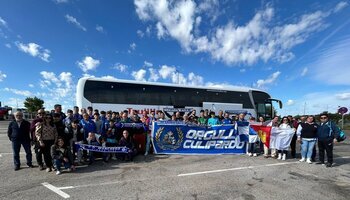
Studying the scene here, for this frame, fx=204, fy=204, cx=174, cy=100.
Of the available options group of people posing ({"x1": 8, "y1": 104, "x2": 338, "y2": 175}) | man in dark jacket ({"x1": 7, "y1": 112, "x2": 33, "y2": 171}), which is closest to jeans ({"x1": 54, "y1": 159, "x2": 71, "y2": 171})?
group of people posing ({"x1": 8, "y1": 104, "x2": 338, "y2": 175})

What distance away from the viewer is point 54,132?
6316mm

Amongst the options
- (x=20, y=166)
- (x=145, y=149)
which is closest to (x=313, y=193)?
(x=145, y=149)

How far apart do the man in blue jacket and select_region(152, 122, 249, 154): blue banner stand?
2.74 metres

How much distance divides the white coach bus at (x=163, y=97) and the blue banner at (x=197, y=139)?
6549 mm

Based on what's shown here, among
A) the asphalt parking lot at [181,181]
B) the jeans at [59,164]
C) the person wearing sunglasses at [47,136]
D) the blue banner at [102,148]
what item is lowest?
the asphalt parking lot at [181,181]

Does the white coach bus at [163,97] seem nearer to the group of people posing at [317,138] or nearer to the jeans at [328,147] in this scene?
the group of people posing at [317,138]

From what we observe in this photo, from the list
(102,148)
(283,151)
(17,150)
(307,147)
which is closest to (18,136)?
(17,150)

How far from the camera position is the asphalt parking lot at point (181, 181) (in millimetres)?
4531

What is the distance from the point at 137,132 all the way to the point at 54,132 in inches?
125

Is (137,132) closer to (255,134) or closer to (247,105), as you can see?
(255,134)

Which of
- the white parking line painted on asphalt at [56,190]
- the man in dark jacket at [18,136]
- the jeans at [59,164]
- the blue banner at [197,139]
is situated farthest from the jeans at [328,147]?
the man in dark jacket at [18,136]

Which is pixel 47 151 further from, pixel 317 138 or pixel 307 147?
pixel 317 138

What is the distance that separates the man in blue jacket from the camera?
7.37m

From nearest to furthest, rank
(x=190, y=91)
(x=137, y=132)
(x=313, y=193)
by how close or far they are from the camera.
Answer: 1. (x=313, y=193)
2. (x=137, y=132)
3. (x=190, y=91)
